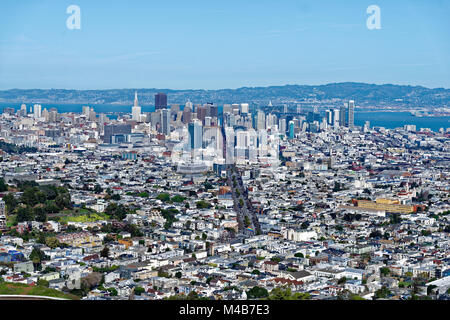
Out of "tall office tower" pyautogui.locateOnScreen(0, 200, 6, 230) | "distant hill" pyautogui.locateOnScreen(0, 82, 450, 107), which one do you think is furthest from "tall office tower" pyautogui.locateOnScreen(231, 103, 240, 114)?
"tall office tower" pyautogui.locateOnScreen(0, 200, 6, 230)

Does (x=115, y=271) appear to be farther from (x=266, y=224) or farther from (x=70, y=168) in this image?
(x=70, y=168)

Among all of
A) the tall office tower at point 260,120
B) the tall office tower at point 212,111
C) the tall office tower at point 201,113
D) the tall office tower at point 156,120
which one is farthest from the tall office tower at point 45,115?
the tall office tower at point 260,120

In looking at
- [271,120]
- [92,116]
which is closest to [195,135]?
[271,120]

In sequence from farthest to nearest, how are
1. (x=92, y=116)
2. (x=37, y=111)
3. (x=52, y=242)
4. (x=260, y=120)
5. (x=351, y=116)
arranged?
(x=92, y=116) → (x=351, y=116) → (x=37, y=111) → (x=260, y=120) → (x=52, y=242)

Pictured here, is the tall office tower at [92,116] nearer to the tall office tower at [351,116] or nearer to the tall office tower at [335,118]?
the tall office tower at [335,118]

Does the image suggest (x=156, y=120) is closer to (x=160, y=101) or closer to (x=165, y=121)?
(x=165, y=121)
